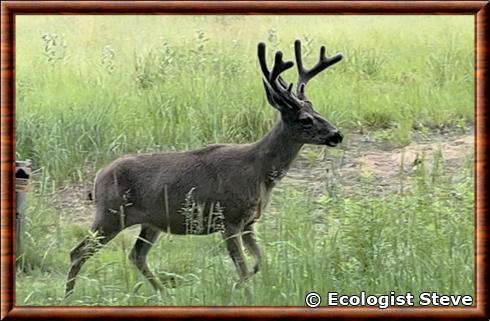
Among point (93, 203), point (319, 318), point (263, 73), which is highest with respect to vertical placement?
point (263, 73)

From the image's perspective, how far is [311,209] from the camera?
1138 centimetres

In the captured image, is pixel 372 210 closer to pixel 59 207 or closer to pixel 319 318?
pixel 319 318

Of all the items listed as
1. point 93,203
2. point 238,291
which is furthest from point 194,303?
point 93,203

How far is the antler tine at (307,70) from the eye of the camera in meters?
11.2

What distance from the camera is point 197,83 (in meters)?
11.8

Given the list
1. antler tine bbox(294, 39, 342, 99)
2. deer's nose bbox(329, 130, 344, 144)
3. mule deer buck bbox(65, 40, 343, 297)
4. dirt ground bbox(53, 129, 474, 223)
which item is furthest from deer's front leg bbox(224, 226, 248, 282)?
antler tine bbox(294, 39, 342, 99)

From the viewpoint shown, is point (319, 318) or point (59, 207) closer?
point (319, 318)

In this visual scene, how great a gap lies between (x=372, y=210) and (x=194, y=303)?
1362 millimetres

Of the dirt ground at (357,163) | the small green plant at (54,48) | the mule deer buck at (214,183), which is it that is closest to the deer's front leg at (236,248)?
the mule deer buck at (214,183)

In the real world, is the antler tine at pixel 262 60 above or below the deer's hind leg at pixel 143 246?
above

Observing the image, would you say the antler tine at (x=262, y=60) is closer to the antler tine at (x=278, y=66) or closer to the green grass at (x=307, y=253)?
the antler tine at (x=278, y=66)

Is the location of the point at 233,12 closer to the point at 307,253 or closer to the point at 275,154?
the point at 275,154
